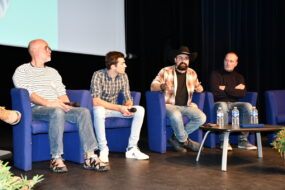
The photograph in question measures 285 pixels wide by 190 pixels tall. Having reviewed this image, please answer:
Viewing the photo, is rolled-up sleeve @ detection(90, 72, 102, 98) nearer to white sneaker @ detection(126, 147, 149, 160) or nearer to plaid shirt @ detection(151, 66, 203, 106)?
white sneaker @ detection(126, 147, 149, 160)

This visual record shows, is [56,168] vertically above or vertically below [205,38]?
below

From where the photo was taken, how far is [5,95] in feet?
17.1

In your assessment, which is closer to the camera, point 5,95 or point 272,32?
point 5,95

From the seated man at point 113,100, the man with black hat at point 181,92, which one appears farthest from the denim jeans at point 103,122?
the man with black hat at point 181,92

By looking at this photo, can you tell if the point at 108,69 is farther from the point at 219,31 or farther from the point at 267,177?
the point at 219,31

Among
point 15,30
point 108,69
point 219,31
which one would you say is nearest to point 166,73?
point 108,69

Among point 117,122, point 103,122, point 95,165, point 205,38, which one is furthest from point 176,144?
point 205,38

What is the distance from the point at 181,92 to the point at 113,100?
820 mm

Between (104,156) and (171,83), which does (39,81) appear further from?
(171,83)

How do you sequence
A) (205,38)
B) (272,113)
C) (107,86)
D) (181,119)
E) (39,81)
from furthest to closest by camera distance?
(205,38)
(272,113)
(181,119)
(107,86)
(39,81)

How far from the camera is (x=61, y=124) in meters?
3.01

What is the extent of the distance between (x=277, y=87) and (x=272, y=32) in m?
0.93

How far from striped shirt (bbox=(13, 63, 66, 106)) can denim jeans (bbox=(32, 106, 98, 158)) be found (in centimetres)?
17

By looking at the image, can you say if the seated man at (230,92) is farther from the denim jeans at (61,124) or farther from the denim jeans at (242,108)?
the denim jeans at (61,124)
